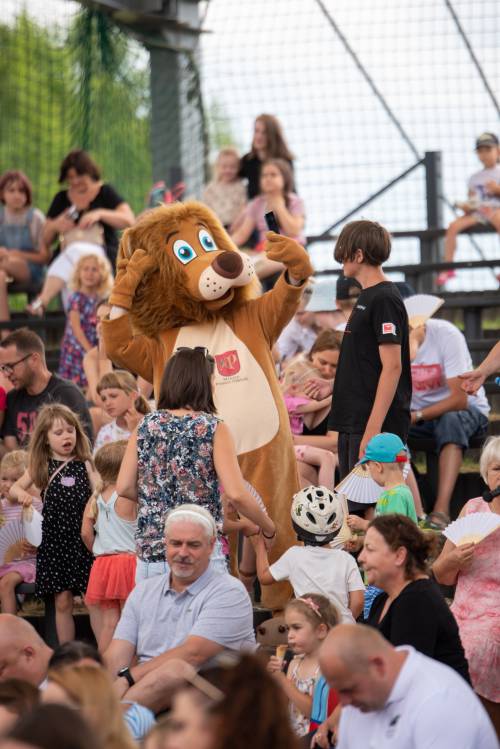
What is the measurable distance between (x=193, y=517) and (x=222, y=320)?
4.97 ft

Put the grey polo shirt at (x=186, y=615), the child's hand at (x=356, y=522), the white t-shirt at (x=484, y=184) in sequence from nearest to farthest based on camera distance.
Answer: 1. the grey polo shirt at (x=186, y=615)
2. the child's hand at (x=356, y=522)
3. the white t-shirt at (x=484, y=184)

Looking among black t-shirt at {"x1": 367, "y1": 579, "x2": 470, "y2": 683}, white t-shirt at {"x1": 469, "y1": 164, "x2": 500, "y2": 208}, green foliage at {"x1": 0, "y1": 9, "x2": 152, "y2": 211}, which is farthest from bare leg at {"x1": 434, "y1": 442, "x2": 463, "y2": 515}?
green foliage at {"x1": 0, "y1": 9, "x2": 152, "y2": 211}

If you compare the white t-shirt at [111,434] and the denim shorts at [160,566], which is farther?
the white t-shirt at [111,434]

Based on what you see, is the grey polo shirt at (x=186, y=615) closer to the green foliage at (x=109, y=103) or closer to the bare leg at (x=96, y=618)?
the bare leg at (x=96, y=618)

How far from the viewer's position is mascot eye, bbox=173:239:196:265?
22.3 ft

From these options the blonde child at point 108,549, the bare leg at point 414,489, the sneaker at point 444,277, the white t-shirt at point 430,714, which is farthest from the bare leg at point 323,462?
the sneaker at point 444,277

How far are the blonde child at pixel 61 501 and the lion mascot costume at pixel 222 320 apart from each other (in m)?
0.46

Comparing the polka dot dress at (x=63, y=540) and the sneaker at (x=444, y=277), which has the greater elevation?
the sneaker at (x=444, y=277)

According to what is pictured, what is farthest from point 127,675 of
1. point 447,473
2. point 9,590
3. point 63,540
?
point 447,473

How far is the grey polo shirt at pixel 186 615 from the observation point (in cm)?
552

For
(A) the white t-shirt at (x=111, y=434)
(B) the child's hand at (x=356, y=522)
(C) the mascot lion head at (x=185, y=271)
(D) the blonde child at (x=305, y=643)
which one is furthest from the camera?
(A) the white t-shirt at (x=111, y=434)

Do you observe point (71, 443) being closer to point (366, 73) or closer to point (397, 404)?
point (397, 404)

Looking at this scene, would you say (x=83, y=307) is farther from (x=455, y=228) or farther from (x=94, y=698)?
(x=94, y=698)

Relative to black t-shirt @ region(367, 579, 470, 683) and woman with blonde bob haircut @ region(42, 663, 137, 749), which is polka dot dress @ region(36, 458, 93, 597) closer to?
black t-shirt @ region(367, 579, 470, 683)
